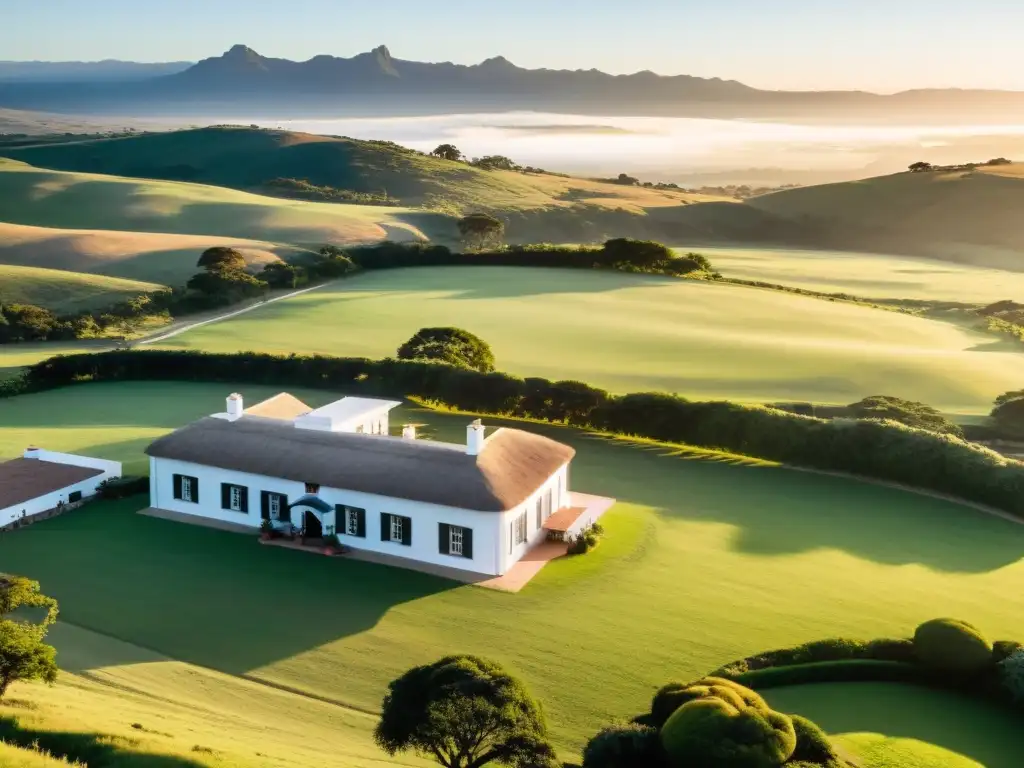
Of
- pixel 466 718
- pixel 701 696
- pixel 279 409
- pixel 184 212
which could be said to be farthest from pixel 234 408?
pixel 184 212

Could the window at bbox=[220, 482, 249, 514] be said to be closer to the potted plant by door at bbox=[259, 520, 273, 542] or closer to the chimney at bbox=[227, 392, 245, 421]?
the potted plant by door at bbox=[259, 520, 273, 542]

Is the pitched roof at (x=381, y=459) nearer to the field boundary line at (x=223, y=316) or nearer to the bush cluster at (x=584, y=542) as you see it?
the bush cluster at (x=584, y=542)

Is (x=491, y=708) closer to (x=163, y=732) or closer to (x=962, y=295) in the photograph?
(x=163, y=732)

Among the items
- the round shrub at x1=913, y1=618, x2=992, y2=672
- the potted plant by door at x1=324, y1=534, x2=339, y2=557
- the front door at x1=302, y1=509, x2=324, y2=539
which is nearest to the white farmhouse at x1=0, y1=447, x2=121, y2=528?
the front door at x1=302, y1=509, x2=324, y2=539

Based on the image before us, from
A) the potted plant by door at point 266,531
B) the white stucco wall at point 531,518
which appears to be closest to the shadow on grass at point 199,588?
the potted plant by door at point 266,531

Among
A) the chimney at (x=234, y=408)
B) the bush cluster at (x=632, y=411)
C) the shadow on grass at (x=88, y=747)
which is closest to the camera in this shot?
the shadow on grass at (x=88, y=747)

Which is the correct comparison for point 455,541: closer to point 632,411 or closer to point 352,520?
point 352,520
